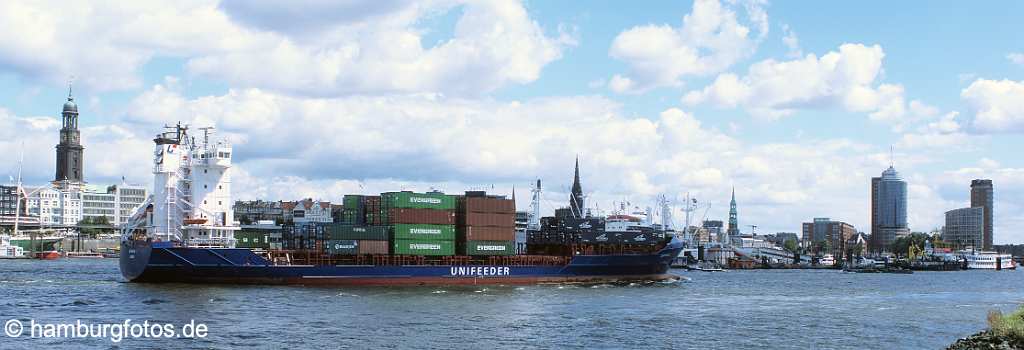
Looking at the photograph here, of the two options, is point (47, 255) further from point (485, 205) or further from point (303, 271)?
point (485, 205)

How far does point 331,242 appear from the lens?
243 ft

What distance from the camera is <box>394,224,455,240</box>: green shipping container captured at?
242ft

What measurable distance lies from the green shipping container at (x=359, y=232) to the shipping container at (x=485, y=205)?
7069mm

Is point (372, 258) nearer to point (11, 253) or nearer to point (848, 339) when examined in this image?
point (848, 339)

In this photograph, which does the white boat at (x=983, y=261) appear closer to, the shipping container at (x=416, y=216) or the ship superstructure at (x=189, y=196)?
the shipping container at (x=416, y=216)

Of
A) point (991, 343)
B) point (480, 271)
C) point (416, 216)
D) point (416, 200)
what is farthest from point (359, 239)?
point (991, 343)

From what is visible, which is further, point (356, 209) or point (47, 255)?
point (47, 255)

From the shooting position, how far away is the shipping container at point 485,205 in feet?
254

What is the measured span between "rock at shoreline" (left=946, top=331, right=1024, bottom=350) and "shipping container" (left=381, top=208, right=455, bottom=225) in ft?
147

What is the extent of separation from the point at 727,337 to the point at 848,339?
565 cm

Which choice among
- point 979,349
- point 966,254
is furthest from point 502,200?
point 966,254

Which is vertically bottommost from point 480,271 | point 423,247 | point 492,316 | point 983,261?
point 983,261

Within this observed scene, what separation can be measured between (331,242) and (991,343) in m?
49.9

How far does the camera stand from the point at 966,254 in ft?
612
